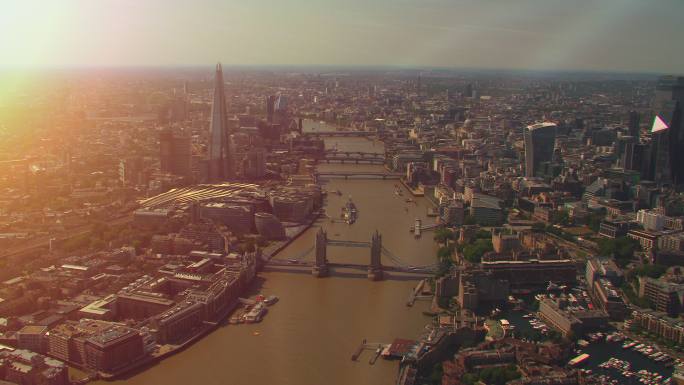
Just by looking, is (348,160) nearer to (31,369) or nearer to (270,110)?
(270,110)

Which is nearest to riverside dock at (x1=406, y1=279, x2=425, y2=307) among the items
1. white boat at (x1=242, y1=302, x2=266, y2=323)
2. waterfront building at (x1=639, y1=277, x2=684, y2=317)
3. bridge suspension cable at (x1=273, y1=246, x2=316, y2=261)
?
white boat at (x1=242, y1=302, x2=266, y2=323)

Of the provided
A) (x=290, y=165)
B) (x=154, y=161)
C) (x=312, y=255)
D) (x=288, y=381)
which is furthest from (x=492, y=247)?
(x=154, y=161)

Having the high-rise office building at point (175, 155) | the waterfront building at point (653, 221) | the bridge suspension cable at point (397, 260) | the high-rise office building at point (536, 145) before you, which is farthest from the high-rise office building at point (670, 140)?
the high-rise office building at point (175, 155)

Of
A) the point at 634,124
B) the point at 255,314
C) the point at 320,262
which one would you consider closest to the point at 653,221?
the point at 320,262

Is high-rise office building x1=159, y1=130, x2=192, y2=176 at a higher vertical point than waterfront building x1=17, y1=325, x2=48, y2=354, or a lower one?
higher

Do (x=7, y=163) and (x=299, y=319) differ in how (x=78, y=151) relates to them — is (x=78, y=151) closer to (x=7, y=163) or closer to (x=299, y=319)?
(x=7, y=163)

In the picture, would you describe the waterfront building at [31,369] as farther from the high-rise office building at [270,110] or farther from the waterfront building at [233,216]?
the high-rise office building at [270,110]

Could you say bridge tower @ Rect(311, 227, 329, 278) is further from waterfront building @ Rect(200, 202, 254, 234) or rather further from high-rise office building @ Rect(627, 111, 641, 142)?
high-rise office building @ Rect(627, 111, 641, 142)
